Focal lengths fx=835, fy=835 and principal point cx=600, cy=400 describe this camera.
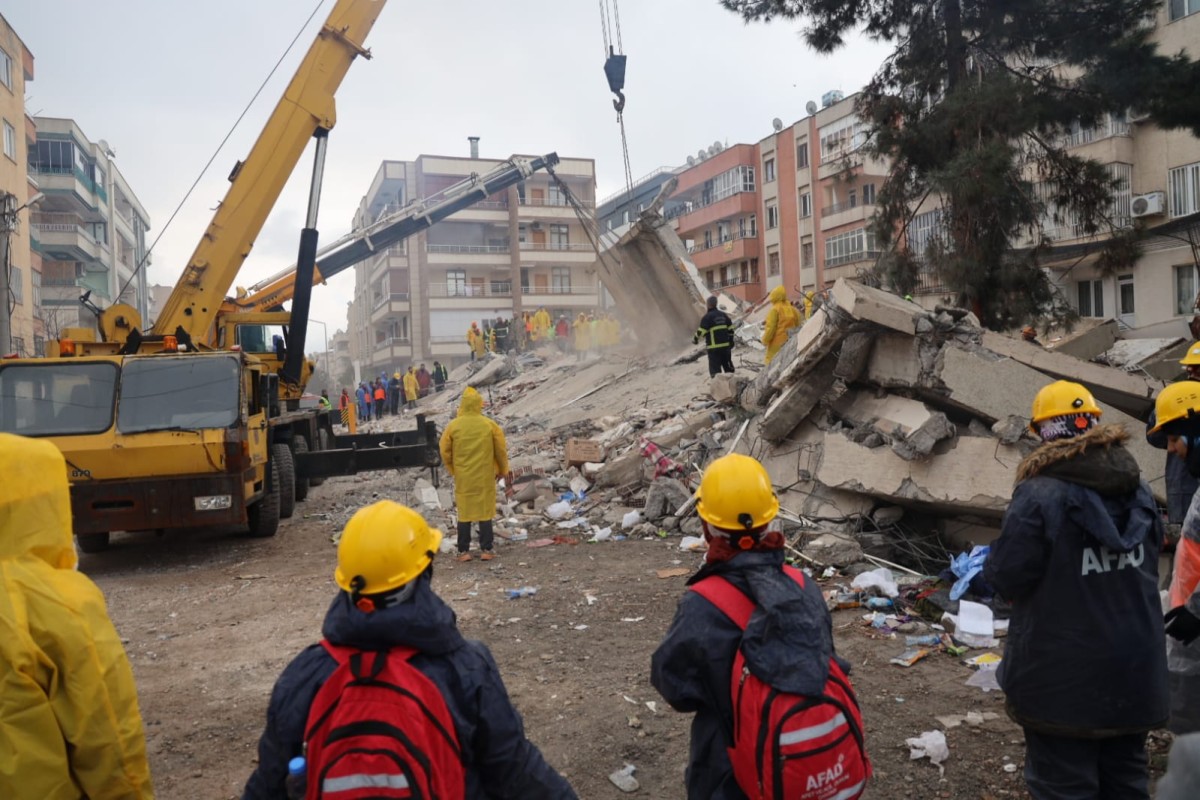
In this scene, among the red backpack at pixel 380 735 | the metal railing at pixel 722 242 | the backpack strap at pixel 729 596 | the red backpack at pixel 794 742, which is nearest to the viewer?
the red backpack at pixel 380 735

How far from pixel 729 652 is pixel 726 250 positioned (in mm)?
41961

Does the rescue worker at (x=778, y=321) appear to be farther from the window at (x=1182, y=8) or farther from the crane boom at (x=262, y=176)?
the window at (x=1182, y=8)

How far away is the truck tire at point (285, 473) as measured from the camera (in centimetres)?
986

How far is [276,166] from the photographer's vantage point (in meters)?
10.4

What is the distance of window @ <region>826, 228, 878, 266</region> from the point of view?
1361 inches

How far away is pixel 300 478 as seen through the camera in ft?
36.3

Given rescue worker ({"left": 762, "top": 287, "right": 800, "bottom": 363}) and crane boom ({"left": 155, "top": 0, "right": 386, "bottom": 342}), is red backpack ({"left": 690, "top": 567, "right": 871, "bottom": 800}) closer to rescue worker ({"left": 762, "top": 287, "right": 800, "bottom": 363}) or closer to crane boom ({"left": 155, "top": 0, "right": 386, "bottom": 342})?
rescue worker ({"left": 762, "top": 287, "right": 800, "bottom": 363})

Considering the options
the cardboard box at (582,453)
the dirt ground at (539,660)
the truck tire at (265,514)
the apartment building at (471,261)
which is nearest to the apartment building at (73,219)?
the apartment building at (471,261)

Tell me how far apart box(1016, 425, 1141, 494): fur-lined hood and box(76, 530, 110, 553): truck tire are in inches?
365

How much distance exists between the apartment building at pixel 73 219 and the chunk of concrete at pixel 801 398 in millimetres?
30124

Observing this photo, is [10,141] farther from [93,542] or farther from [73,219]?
[93,542]

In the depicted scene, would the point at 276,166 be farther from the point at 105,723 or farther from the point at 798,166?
the point at 798,166

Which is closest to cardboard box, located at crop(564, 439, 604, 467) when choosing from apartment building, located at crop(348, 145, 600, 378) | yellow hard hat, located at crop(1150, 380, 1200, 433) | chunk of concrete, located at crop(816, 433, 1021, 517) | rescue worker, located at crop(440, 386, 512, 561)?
rescue worker, located at crop(440, 386, 512, 561)

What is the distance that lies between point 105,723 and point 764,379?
7682 millimetres
